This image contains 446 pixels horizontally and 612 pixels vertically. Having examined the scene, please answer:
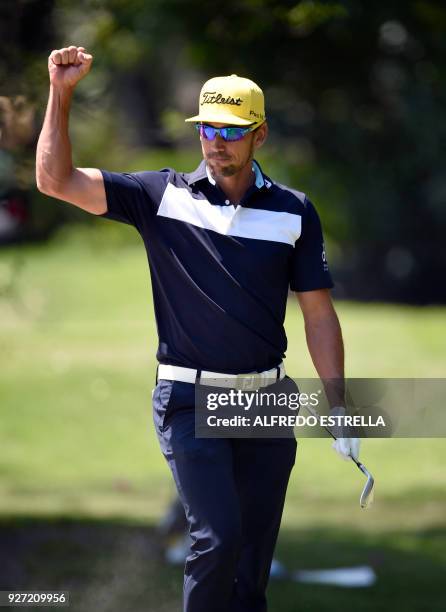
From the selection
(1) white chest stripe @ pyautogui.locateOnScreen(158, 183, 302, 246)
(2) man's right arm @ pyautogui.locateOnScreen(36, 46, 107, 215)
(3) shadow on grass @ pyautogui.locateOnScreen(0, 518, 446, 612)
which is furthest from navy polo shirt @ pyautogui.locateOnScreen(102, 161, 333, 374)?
(3) shadow on grass @ pyautogui.locateOnScreen(0, 518, 446, 612)

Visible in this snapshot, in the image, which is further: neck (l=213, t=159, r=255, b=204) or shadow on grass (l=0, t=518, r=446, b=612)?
shadow on grass (l=0, t=518, r=446, b=612)

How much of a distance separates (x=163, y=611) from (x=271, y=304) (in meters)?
2.15

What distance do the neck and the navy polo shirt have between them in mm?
32

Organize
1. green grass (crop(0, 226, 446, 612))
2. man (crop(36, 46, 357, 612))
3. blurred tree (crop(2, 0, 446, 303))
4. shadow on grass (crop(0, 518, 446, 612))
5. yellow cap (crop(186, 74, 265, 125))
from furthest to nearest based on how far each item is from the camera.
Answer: blurred tree (crop(2, 0, 446, 303))
green grass (crop(0, 226, 446, 612))
shadow on grass (crop(0, 518, 446, 612))
yellow cap (crop(186, 74, 265, 125))
man (crop(36, 46, 357, 612))

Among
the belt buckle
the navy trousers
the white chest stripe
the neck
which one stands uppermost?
the neck

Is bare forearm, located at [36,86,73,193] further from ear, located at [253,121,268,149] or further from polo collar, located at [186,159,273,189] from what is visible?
ear, located at [253,121,268,149]

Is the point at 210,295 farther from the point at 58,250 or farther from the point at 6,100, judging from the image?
the point at 58,250

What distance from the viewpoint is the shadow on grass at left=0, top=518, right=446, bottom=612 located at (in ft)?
20.9

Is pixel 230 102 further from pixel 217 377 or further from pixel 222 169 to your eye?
pixel 217 377

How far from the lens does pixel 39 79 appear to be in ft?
22.0

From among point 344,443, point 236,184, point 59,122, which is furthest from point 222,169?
point 344,443

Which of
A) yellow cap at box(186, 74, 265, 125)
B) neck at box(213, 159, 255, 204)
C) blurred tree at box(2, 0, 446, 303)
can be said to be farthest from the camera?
blurred tree at box(2, 0, 446, 303)

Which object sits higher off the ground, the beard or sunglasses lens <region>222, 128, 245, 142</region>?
sunglasses lens <region>222, 128, 245, 142</region>

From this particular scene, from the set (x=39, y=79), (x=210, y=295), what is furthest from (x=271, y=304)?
(x=39, y=79)
